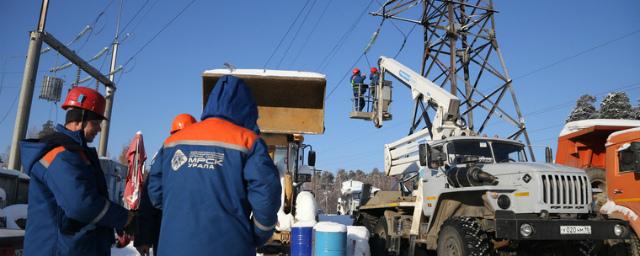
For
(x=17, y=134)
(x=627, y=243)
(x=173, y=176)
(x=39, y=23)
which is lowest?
(x=627, y=243)

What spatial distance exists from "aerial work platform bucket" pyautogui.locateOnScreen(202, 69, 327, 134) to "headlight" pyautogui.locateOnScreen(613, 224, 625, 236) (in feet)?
18.4

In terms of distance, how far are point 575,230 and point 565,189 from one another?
0.60 metres

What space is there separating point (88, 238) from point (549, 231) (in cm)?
547

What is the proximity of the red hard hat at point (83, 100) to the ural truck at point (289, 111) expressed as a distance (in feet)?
20.2

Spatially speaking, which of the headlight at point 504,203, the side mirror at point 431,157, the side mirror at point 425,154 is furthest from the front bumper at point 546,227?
the side mirror at point 425,154

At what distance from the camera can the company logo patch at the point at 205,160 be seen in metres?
2.67

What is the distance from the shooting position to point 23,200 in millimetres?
10672

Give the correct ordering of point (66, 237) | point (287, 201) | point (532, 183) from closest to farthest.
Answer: point (66, 237), point (532, 183), point (287, 201)

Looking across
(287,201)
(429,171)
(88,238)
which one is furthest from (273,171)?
(429,171)

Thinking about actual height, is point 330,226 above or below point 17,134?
below

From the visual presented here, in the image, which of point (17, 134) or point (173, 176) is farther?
point (17, 134)

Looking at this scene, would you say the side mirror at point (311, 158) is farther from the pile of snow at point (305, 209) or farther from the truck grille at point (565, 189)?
the truck grille at point (565, 189)

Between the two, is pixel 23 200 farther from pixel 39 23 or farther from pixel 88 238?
pixel 88 238

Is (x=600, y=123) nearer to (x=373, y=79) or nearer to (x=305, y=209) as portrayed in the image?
(x=373, y=79)
